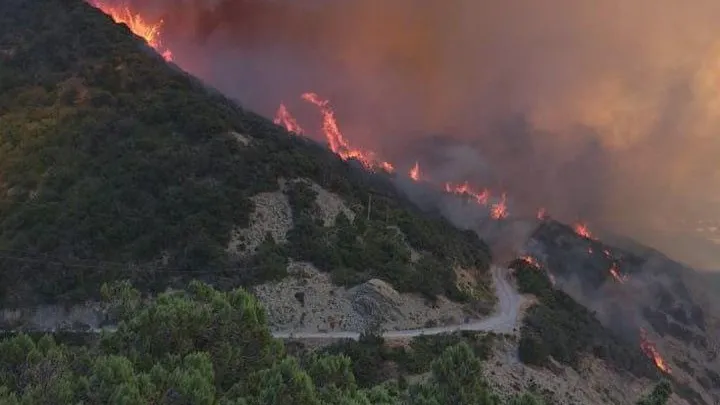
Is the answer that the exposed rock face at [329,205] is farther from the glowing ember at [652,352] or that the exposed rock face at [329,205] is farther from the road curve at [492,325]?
the glowing ember at [652,352]

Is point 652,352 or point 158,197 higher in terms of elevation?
point 158,197

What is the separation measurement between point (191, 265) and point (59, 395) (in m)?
64.8

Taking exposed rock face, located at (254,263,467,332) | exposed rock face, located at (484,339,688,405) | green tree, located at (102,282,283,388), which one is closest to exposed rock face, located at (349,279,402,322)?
exposed rock face, located at (254,263,467,332)

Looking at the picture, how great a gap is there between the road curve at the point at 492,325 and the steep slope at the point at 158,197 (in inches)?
186

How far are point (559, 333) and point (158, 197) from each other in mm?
64828

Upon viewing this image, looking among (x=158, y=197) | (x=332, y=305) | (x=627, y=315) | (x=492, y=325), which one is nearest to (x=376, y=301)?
(x=332, y=305)

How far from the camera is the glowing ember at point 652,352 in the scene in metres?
150

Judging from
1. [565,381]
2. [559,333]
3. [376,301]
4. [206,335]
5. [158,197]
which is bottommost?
[206,335]

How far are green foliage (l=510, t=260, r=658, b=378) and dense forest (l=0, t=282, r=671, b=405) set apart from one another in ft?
189

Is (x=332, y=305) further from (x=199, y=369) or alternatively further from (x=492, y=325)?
(x=199, y=369)

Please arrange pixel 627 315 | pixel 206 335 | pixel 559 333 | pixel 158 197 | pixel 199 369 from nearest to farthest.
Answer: pixel 199 369 → pixel 206 335 → pixel 158 197 → pixel 559 333 → pixel 627 315

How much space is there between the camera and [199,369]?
2919cm

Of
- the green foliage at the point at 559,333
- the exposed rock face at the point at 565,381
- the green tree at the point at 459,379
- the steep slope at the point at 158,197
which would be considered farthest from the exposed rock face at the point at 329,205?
the green tree at the point at 459,379

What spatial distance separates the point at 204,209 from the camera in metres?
98.0
